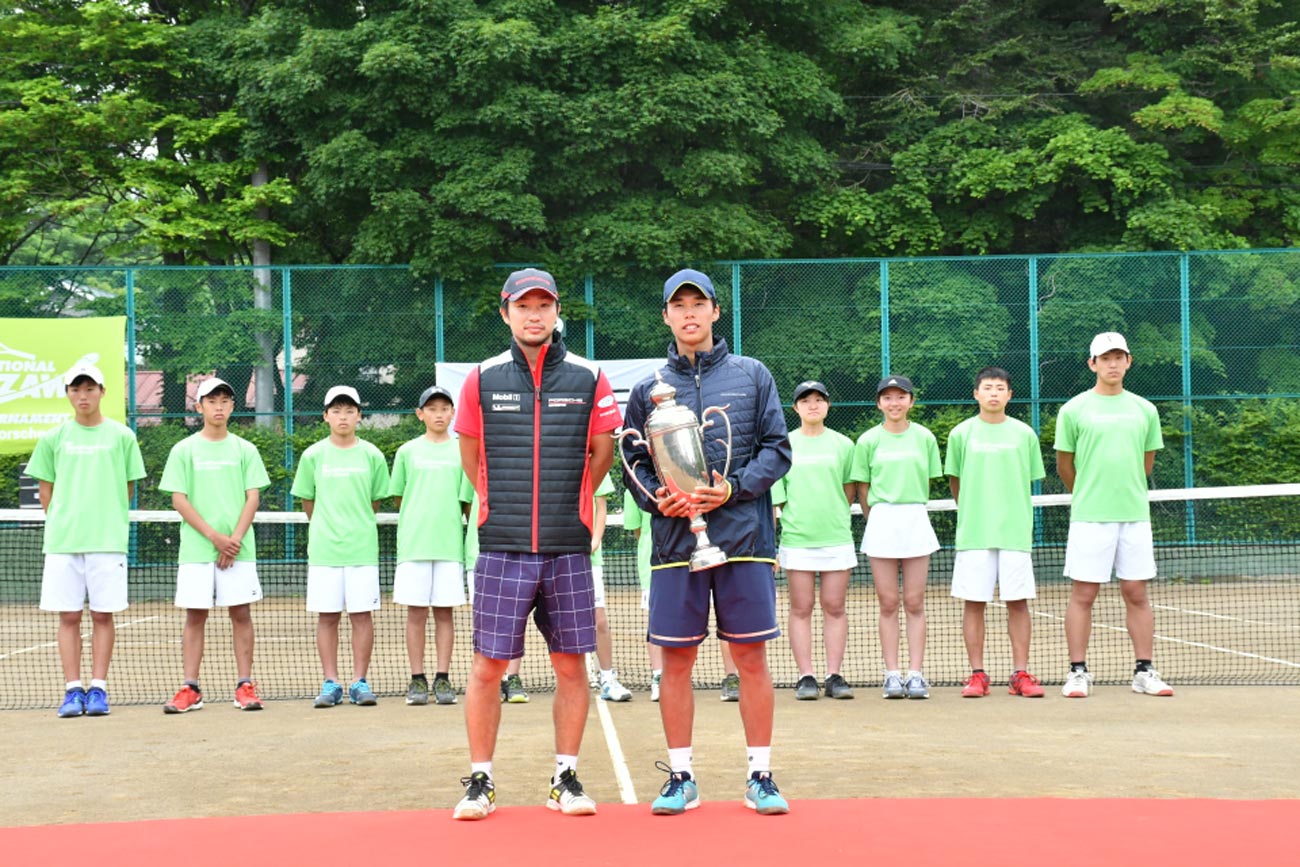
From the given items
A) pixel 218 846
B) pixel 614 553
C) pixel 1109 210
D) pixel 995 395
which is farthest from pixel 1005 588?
pixel 1109 210

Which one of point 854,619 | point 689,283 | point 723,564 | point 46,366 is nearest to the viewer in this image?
point 723,564

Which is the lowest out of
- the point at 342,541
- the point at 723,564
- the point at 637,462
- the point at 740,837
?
the point at 740,837

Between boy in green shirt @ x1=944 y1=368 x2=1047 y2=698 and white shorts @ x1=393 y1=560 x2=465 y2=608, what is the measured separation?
289cm

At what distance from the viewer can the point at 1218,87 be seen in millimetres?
21969

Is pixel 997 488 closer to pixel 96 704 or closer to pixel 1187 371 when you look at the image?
pixel 96 704

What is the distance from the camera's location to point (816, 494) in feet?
27.1

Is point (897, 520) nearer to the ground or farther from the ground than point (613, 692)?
farther from the ground

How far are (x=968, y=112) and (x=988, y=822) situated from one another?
18.8 metres

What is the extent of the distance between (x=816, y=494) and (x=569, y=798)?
3.65 meters

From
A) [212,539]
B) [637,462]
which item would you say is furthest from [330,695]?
[637,462]

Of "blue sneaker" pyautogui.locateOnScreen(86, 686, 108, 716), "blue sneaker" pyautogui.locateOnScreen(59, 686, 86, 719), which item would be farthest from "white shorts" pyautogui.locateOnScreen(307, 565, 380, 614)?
"blue sneaker" pyautogui.locateOnScreen(59, 686, 86, 719)

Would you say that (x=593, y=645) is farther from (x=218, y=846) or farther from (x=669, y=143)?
(x=669, y=143)

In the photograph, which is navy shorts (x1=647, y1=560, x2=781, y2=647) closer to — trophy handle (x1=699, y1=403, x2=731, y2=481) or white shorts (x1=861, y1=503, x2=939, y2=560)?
trophy handle (x1=699, y1=403, x2=731, y2=481)

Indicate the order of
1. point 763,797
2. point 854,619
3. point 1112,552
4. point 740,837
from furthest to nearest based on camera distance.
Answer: point 854,619
point 1112,552
point 763,797
point 740,837
